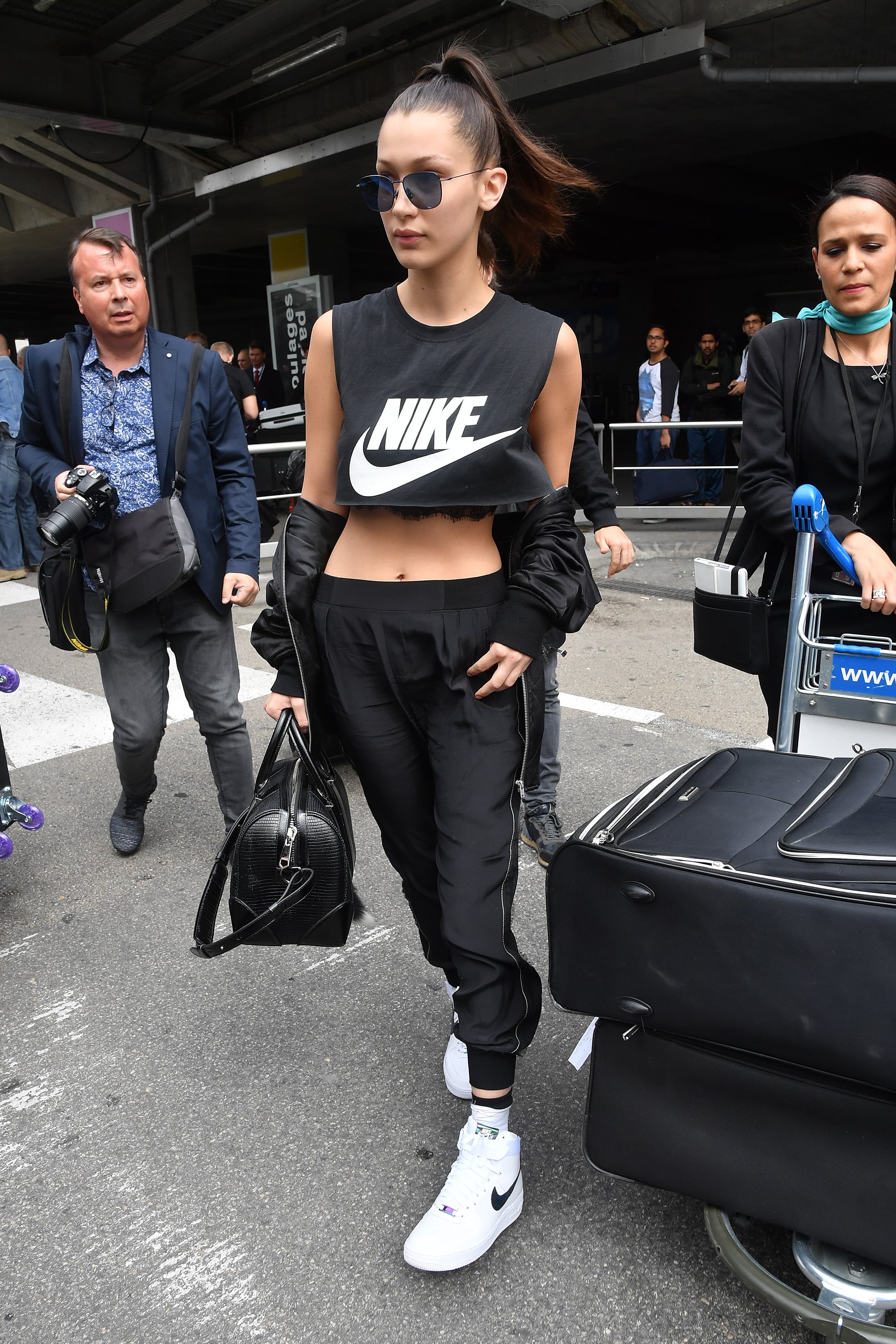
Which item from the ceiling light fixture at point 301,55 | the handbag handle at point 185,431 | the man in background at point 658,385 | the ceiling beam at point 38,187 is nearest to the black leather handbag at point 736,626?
the handbag handle at point 185,431

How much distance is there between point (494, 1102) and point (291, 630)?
1.02 meters

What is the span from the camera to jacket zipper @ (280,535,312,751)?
6.82ft

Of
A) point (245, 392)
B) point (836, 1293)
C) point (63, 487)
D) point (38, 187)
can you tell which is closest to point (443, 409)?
point (836, 1293)

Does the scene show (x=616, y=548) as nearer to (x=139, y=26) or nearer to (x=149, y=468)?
(x=149, y=468)

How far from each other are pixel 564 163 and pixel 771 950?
5.19 feet

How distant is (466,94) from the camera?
1915mm

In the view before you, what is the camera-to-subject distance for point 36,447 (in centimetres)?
367

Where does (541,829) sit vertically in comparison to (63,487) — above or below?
below

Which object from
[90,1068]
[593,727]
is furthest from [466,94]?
[593,727]

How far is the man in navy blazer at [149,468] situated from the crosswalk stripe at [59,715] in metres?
1.16

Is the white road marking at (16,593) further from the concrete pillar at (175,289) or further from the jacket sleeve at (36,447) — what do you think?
the concrete pillar at (175,289)

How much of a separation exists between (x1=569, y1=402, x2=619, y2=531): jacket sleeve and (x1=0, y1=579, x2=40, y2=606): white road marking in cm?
633

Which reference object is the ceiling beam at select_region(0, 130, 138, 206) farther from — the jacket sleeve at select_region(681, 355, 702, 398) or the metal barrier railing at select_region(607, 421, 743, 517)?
the metal barrier railing at select_region(607, 421, 743, 517)

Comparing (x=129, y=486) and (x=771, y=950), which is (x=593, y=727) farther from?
(x=771, y=950)
